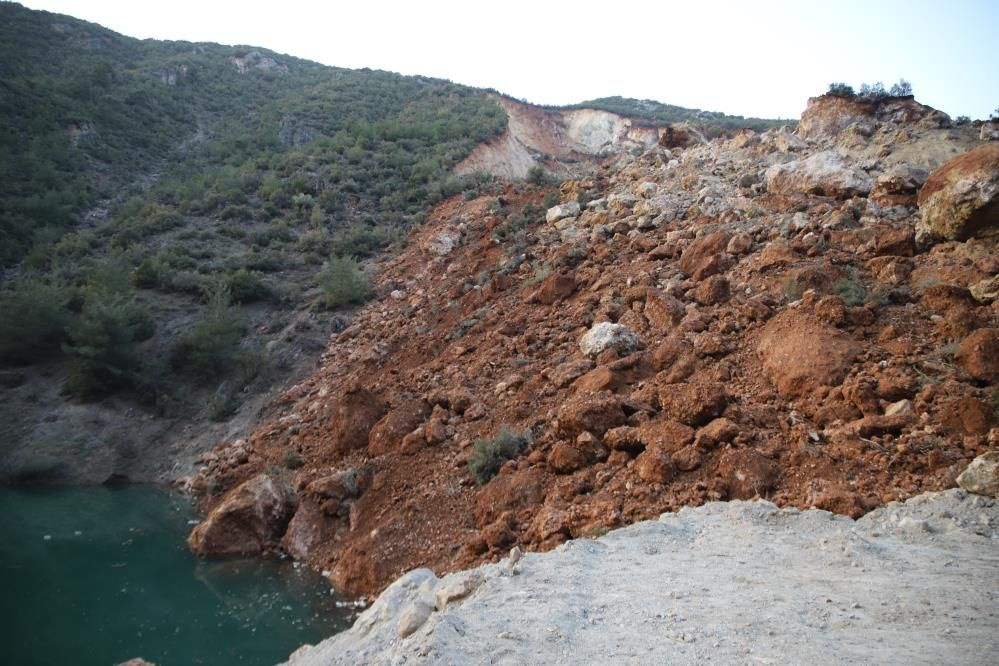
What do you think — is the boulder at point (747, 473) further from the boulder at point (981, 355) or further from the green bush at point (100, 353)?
the green bush at point (100, 353)

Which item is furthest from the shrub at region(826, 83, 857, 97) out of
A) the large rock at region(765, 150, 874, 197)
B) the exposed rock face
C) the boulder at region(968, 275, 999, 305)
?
the boulder at region(968, 275, 999, 305)

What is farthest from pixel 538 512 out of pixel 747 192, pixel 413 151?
pixel 413 151

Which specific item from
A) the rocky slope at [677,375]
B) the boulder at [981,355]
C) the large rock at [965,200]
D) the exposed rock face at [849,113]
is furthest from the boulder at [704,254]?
the exposed rock face at [849,113]

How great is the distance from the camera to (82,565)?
25.4ft

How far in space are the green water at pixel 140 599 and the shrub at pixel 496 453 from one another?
2099 mm

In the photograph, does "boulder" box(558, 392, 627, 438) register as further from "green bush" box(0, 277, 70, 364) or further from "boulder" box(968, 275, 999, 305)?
"green bush" box(0, 277, 70, 364)

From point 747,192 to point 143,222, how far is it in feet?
58.4

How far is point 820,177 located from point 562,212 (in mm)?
5423

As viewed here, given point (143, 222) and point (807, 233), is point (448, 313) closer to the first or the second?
point (807, 233)

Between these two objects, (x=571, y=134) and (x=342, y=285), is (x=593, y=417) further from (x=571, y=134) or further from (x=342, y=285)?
(x=571, y=134)

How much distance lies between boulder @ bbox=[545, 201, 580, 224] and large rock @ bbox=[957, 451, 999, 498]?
382 inches

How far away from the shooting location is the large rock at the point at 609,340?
7.90 metres

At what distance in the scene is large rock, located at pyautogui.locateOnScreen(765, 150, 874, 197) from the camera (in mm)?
9492

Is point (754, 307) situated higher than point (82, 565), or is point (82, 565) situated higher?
point (754, 307)
